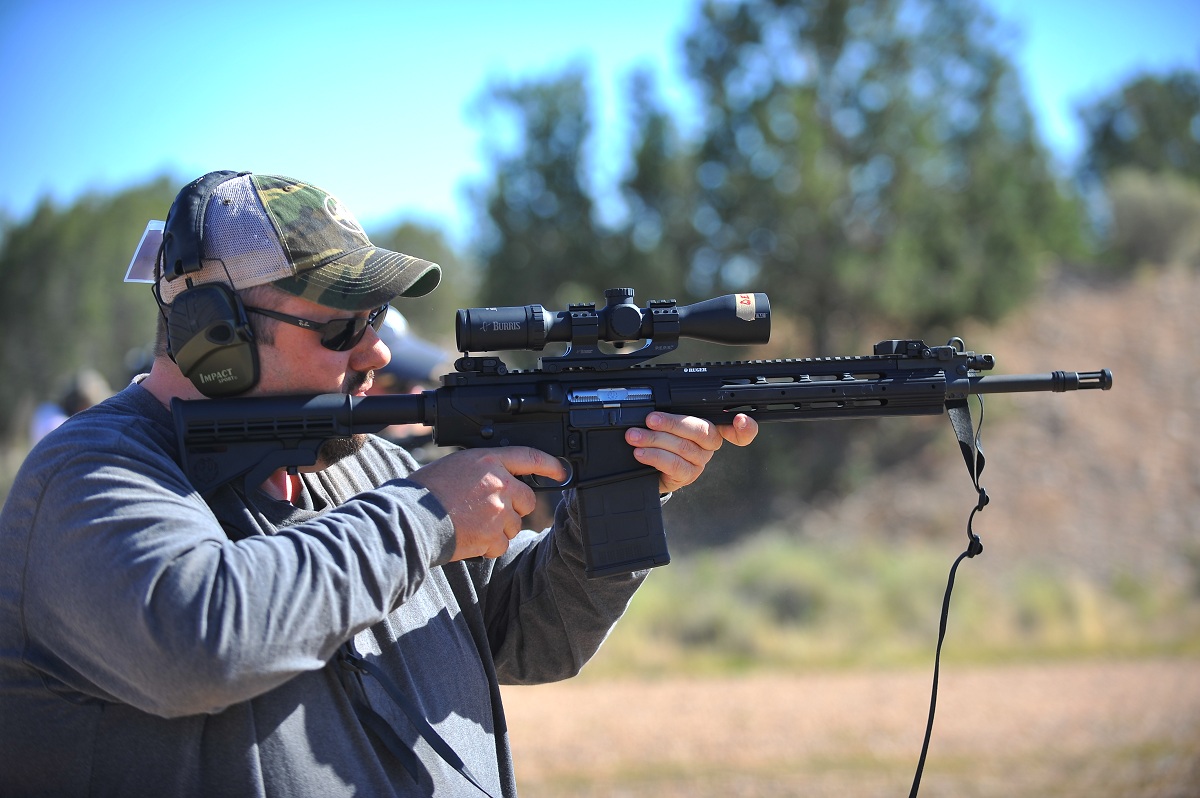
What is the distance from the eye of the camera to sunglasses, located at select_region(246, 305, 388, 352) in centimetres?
254

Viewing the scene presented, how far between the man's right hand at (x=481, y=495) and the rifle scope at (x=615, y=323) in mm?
349

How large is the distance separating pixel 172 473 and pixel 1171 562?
67.9ft

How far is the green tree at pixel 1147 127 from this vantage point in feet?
123

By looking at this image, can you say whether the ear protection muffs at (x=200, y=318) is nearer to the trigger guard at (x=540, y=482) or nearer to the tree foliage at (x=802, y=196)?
the trigger guard at (x=540, y=482)

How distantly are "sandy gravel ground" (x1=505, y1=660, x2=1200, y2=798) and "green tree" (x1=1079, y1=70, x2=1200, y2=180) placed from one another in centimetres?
3248

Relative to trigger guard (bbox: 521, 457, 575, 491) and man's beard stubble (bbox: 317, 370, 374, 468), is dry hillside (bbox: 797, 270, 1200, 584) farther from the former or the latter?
man's beard stubble (bbox: 317, 370, 374, 468)

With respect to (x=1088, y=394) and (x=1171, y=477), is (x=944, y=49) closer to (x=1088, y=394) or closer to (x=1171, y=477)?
(x=1088, y=394)

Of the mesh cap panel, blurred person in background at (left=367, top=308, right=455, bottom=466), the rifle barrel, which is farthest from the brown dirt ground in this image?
the mesh cap panel

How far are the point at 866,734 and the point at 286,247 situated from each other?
7935 millimetres

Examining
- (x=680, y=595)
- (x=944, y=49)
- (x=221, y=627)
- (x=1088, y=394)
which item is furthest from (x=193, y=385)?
(x=1088, y=394)

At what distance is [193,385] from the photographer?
8.48 feet

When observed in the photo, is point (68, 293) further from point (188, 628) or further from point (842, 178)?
point (188, 628)

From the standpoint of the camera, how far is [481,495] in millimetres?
2576

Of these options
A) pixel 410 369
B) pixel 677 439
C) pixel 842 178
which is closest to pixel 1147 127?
pixel 842 178
